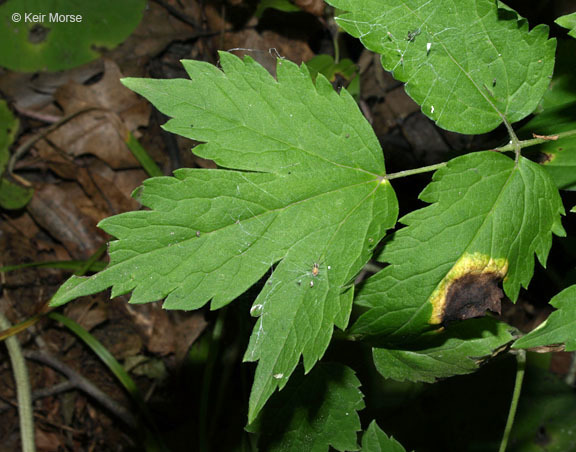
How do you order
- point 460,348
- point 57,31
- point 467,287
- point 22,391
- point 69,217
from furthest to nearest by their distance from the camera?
1. point 57,31
2. point 69,217
3. point 22,391
4. point 460,348
5. point 467,287

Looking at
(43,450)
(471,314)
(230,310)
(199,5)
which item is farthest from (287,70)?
(43,450)

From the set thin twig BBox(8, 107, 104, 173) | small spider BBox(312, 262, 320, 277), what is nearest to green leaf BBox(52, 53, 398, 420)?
small spider BBox(312, 262, 320, 277)

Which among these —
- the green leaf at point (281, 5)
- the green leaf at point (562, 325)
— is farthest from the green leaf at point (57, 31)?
the green leaf at point (562, 325)

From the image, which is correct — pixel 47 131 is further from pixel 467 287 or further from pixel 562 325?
pixel 562 325

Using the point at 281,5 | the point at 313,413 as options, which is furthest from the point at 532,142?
the point at 281,5

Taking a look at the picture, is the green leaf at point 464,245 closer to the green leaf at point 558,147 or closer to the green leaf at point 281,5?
the green leaf at point 558,147

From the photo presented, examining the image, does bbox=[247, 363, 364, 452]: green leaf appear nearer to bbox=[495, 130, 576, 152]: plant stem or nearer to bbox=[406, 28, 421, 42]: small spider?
bbox=[495, 130, 576, 152]: plant stem
